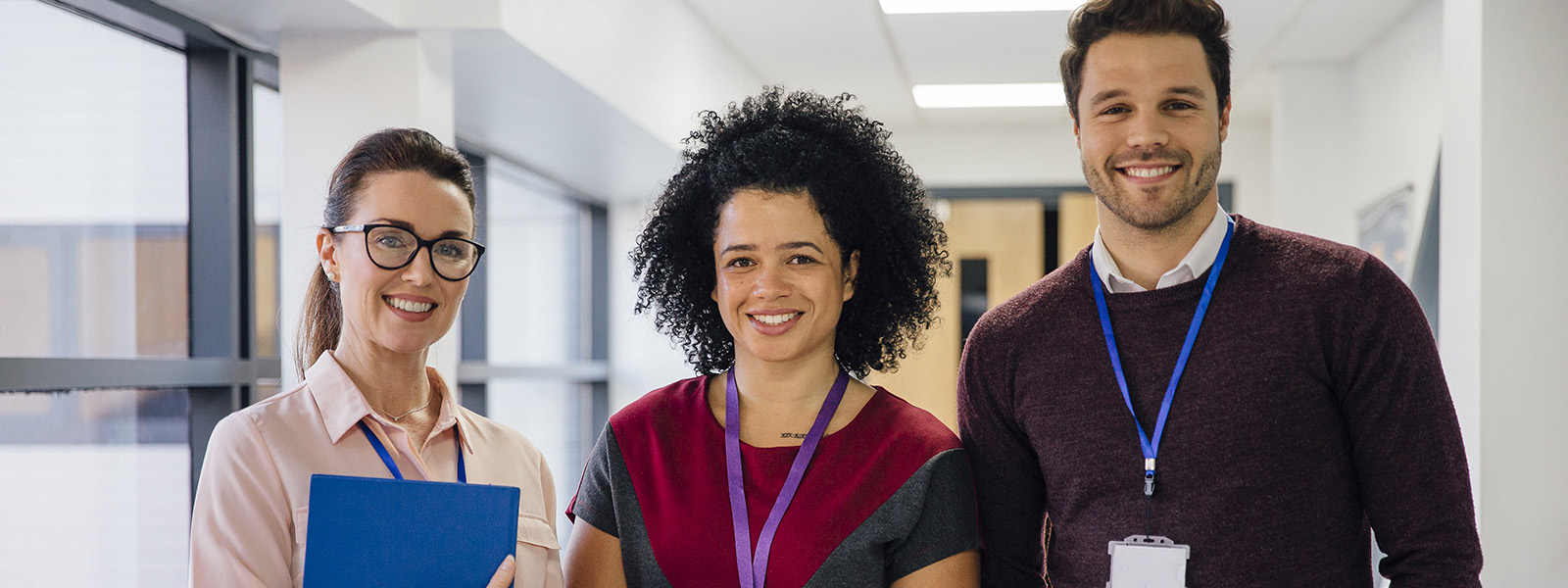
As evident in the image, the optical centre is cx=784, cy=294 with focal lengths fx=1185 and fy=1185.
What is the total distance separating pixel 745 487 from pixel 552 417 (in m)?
4.67

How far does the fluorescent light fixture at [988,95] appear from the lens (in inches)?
268

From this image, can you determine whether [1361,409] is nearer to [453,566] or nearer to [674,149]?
[453,566]

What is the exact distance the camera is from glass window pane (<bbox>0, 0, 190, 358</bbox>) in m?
2.50

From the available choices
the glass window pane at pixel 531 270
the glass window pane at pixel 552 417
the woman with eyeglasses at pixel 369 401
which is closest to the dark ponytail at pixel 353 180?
the woman with eyeglasses at pixel 369 401

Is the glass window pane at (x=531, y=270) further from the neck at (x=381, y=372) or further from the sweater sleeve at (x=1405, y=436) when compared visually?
→ the sweater sleeve at (x=1405, y=436)

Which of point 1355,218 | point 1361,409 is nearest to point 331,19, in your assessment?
point 1361,409

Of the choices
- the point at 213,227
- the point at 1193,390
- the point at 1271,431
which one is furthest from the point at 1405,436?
the point at 213,227

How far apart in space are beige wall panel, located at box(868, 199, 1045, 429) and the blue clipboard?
6.60m

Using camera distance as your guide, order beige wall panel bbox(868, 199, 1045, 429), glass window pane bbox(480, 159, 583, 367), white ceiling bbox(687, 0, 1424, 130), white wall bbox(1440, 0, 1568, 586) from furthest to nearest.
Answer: beige wall panel bbox(868, 199, 1045, 429)
glass window pane bbox(480, 159, 583, 367)
white ceiling bbox(687, 0, 1424, 130)
white wall bbox(1440, 0, 1568, 586)

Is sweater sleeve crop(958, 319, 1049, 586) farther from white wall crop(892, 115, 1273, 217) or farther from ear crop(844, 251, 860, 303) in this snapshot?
white wall crop(892, 115, 1273, 217)

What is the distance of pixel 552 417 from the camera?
20.7ft

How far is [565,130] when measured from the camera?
4.79 metres

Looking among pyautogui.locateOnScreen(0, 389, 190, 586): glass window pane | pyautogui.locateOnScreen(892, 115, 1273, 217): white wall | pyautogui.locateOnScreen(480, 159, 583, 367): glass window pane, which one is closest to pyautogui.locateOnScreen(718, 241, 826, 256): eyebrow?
pyautogui.locateOnScreen(0, 389, 190, 586): glass window pane

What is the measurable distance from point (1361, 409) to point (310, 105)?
2.74 m
